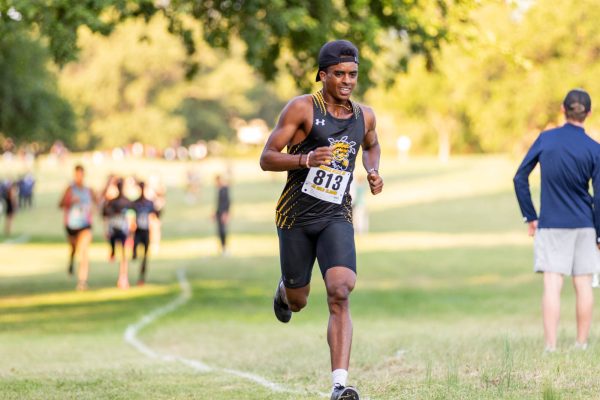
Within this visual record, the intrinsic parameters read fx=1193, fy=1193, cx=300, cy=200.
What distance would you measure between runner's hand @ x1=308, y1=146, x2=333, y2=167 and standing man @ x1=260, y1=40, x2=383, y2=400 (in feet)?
0.36

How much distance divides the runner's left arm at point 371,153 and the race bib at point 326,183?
0.58 ft

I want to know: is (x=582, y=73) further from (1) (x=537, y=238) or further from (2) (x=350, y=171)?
(2) (x=350, y=171)

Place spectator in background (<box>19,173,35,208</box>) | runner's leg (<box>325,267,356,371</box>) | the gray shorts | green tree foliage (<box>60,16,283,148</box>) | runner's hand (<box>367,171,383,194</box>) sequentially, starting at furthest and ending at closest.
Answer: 1. green tree foliage (<box>60,16,283,148</box>)
2. spectator in background (<box>19,173,35,208</box>)
3. the gray shorts
4. runner's hand (<box>367,171,383,194</box>)
5. runner's leg (<box>325,267,356,371</box>)

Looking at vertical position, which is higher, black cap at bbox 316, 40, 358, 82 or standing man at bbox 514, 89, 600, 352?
black cap at bbox 316, 40, 358, 82

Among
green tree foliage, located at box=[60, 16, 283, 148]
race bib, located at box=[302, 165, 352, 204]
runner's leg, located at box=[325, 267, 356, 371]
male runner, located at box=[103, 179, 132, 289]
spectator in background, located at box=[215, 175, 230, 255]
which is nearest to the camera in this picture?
runner's leg, located at box=[325, 267, 356, 371]

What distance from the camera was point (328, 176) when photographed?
7512 mm

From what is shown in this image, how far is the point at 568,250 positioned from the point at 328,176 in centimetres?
342

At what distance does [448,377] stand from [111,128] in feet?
338

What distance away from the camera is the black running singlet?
Answer: 754 cm

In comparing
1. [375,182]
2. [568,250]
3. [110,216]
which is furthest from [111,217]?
[375,182]

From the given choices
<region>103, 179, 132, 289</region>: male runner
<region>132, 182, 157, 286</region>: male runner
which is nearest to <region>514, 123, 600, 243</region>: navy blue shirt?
<region>132, 182, 157, 286</region>: male runner

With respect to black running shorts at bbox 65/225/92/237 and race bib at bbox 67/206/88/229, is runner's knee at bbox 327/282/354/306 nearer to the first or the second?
race bib at bbox 67/206/88/229

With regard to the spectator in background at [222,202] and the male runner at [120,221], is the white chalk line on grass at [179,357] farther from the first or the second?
the spectator in background at [222,202]

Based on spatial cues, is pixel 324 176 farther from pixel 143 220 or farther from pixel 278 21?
pixel 143 220
